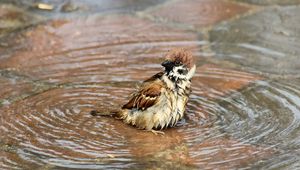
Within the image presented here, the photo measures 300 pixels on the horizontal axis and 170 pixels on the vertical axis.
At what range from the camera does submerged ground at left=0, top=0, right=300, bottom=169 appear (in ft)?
16.4

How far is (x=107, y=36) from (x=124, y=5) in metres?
1.03

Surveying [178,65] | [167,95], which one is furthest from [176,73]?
[167,95]

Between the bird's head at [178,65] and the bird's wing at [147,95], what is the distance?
120mm

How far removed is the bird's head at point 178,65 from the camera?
5.29m

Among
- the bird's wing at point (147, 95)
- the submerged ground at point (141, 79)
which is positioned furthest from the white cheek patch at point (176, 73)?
the submerged ground at point (141, 79)

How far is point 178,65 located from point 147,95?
31 cm

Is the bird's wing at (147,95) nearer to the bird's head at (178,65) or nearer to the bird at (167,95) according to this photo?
the bird at (167,95)

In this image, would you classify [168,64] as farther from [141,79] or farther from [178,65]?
[141,79]

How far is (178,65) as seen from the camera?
17.4 ft

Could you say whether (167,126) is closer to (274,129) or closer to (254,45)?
(274,129)

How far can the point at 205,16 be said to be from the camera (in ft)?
26.8

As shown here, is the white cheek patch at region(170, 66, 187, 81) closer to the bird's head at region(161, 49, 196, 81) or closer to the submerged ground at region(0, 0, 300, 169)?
the bird's head at region(161, 49, 196, 81)

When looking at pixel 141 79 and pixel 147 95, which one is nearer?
pixel 147 95

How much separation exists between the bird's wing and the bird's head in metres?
0.12
